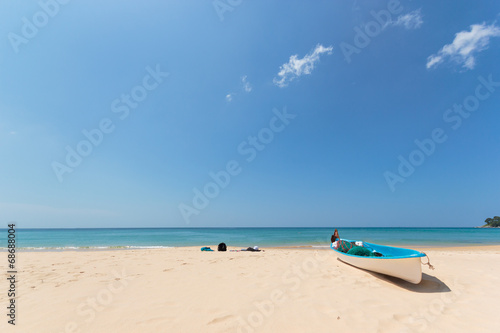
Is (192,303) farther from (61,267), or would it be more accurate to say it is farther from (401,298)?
(61,267)

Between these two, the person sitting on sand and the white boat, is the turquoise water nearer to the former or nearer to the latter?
the person sitting on sand

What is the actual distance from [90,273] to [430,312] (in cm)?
1098

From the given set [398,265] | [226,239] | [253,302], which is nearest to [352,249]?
[398,265]

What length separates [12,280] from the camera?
24.4 ft

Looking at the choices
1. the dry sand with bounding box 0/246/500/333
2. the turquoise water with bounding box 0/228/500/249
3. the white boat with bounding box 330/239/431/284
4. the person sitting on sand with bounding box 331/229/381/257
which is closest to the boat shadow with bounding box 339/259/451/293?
the dry sand with bounding box 0/246/500/333

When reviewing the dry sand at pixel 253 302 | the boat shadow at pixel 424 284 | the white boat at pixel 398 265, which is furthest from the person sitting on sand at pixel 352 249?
the boat shadow at pixel 424 284

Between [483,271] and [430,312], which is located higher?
[430,312]

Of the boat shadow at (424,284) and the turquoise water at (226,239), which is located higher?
the boat shadow at (424,284)

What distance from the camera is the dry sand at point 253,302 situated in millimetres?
4270

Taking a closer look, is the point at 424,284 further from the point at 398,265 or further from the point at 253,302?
the point at 253,302

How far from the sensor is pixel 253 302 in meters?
5.35

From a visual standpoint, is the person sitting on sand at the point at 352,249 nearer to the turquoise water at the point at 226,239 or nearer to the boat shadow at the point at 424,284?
the boat shadow at the point at 424,284

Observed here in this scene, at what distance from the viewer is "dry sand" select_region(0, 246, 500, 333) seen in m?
4.27

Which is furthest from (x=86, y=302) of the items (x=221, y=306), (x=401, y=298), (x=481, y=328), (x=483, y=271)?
(x=483, y=271)
